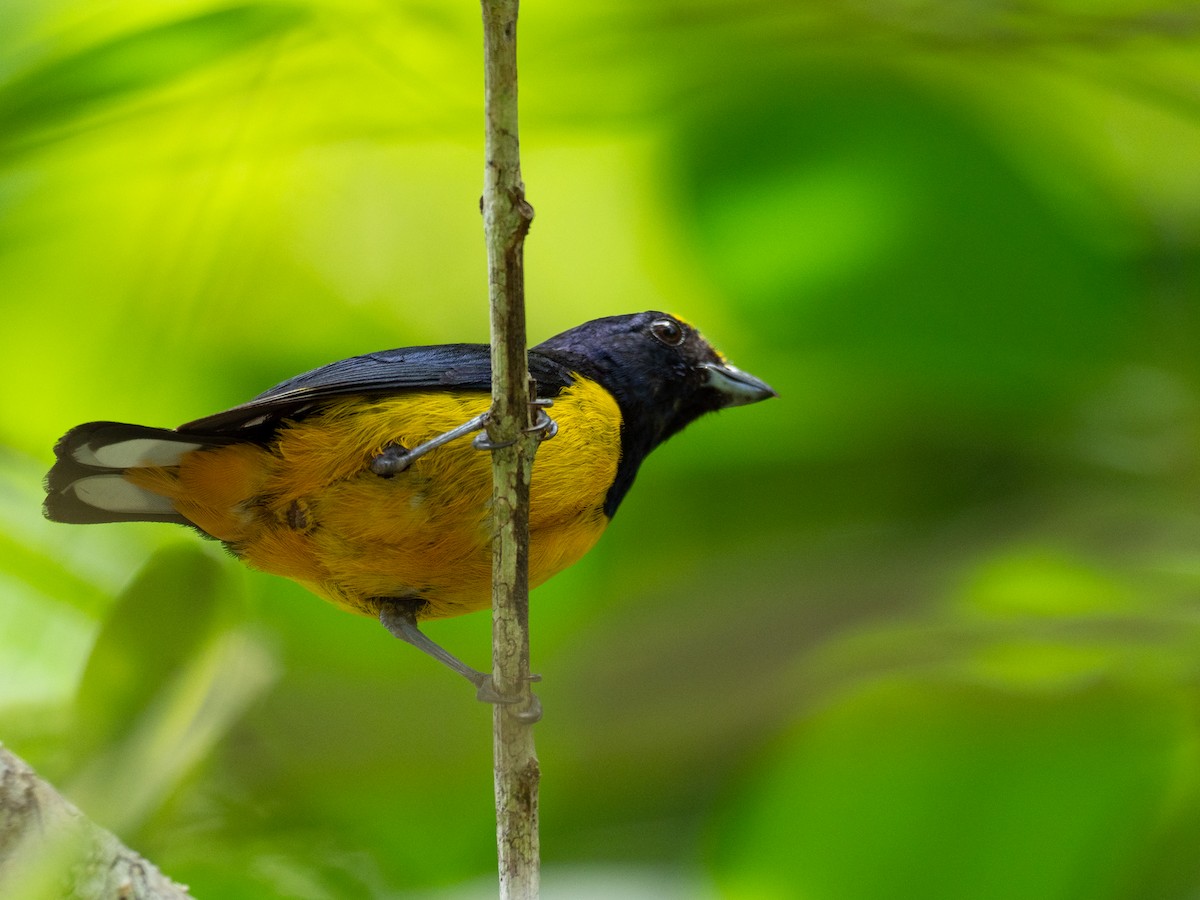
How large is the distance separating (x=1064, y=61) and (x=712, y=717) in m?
1.37

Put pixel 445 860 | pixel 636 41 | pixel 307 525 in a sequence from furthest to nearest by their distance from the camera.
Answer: pixel 445 860 → pixel 636 41 → pixel 307 525

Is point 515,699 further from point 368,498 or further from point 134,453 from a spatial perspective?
point 134,453

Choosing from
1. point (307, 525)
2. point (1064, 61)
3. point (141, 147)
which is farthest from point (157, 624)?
point (1064, 61)

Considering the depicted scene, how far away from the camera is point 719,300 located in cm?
213

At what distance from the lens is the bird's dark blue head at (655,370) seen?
7.34ft

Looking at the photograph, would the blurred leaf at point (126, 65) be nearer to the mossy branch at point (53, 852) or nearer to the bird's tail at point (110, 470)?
the bird's tail at point (110, 470)

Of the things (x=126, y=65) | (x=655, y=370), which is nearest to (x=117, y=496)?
(x=126, y=65)

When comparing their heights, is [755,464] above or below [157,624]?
above

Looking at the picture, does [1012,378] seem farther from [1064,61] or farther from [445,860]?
[445,860]

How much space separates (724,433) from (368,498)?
0.90 m

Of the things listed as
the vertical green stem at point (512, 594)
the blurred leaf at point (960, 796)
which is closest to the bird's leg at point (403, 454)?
the vertical green stem at point (512, 594)

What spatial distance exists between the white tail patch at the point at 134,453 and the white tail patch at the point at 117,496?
0.05 meters

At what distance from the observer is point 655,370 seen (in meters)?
2.32

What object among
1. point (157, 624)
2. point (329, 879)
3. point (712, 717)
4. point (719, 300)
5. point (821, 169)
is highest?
point (821, 169)
